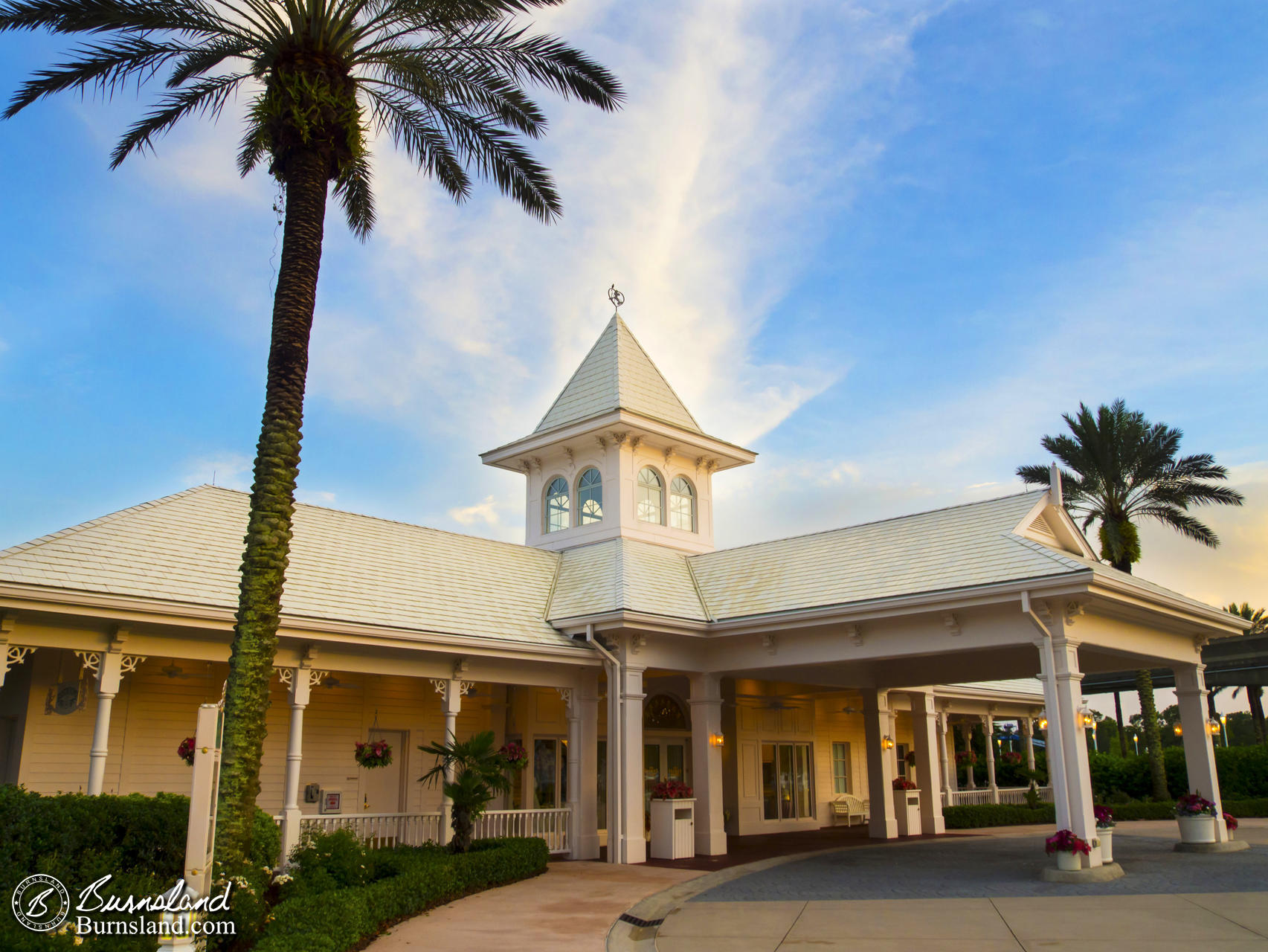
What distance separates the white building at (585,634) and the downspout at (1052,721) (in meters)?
0.04

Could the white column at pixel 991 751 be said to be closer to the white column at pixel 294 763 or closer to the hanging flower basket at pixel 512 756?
the hanging flower basket at pixel 512 756

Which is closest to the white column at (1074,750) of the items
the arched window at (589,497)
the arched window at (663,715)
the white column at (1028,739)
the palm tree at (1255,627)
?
the arched window at (663,715)

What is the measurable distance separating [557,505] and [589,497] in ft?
3.76

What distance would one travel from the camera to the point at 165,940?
302 inches

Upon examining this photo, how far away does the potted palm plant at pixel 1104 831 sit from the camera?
14.3 metres

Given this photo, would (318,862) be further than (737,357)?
No

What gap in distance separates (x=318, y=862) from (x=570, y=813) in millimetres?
6831

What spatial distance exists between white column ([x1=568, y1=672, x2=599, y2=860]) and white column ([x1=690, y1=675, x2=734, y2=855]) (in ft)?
6.46

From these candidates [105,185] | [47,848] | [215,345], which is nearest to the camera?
[47,848]

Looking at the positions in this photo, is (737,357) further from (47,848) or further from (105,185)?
(47,848)

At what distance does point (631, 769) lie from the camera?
57.8ft

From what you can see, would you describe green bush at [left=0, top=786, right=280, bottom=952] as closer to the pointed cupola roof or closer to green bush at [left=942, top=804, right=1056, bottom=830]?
the pointed cupola roof

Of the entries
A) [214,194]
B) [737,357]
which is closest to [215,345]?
[214,194]

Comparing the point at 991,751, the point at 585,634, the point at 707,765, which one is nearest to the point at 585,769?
the point at 707,765
